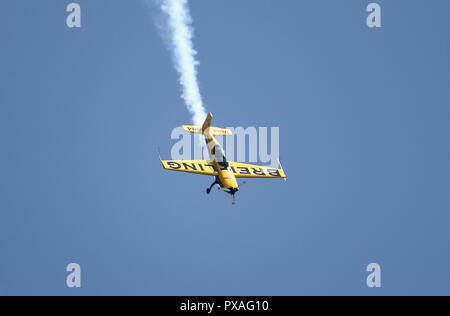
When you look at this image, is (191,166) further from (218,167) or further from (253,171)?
(253,171)

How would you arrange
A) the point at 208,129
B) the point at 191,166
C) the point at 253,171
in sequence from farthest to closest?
the point at 208,129
the point at 253,171
the point at 191,166

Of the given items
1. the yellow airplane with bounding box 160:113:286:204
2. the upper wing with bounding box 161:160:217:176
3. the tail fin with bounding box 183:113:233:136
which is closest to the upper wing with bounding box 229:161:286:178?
the yellow airplane with bounding box 160:113:286:204

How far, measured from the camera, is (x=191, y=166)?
67.8 m

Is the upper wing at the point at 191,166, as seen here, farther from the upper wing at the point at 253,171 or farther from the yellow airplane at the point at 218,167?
the upper wing at the point at 253,171

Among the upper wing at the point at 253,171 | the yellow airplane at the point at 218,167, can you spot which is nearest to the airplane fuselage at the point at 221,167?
the yellow airplane at the point at 218,167

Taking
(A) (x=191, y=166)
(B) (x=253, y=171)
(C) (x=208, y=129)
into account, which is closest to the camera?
(A) (x=191, y=166)

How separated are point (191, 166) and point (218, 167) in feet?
7.10

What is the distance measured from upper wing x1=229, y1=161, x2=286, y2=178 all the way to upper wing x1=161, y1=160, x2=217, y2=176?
2053mm

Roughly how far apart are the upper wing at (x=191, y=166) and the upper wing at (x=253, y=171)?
2.05 m

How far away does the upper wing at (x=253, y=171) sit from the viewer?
6894cm

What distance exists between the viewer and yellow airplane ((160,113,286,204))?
66.6m

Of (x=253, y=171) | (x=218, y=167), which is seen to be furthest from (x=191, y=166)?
(x=253, y=171)
